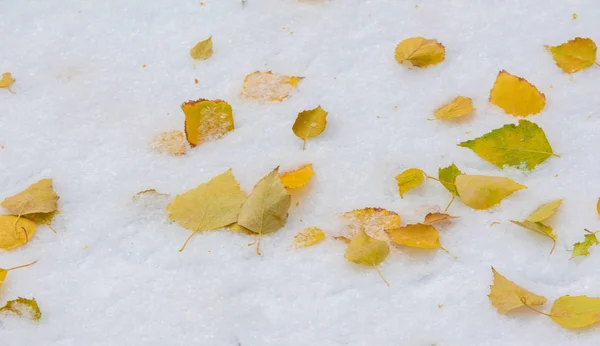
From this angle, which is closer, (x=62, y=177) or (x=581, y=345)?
(x=581, y=345)

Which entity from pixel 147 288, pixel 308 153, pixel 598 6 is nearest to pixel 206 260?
pixel 147 288

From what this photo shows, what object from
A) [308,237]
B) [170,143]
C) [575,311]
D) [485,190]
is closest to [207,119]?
[170,143]

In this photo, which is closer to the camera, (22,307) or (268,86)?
(22,307)

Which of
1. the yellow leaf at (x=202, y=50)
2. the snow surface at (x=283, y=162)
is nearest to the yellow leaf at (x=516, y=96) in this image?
the snow surface at (x=283, y=162)

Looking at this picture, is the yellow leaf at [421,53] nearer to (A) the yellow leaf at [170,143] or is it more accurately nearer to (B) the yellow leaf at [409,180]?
(B) the yellow leaf at [409,180]

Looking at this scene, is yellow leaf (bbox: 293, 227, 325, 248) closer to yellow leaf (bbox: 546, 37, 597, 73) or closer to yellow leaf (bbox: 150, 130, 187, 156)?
yellow leaf (bbox: 150, 130, 187, 156)

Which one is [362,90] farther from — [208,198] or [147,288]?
[147,288]

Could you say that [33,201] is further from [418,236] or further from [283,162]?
[418,236]
